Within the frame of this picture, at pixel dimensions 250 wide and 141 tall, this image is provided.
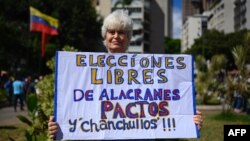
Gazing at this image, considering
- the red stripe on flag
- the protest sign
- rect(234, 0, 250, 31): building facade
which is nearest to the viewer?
the protest sign

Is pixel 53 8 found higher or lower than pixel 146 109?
higher

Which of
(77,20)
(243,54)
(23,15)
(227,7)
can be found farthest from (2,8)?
(227,7)

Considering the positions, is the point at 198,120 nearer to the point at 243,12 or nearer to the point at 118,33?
the point at 118,33

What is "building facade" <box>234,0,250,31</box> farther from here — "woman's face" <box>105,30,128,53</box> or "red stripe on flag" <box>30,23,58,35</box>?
"woman's face" <box>105,30,128,53</box>

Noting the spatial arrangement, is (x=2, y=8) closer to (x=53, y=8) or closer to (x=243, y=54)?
(x=53, y=8)

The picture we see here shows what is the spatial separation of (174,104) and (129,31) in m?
0.72

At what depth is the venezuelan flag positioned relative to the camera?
35.2 m

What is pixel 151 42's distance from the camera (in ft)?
336

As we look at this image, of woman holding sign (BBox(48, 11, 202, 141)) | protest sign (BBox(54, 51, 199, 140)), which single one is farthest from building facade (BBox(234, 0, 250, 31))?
woman holding sign (BBox(48, 11, 202, 141))

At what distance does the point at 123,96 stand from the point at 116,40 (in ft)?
1.55

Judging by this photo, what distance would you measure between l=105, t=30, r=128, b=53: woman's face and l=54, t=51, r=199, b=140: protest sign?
61mm

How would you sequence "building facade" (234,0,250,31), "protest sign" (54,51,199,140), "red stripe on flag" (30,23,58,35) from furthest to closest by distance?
1. "building facade" (234,0,250,31)
2. "red stripe on flag" (30,23,58,35)
3. "protest sign" (54,51,199,140)

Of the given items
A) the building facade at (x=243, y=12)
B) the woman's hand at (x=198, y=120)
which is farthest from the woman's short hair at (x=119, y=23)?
the building facade at (x=243, y=12)

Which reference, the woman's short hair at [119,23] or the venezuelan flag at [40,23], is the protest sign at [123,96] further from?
the venezuelan flag at [40,23]
